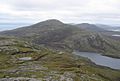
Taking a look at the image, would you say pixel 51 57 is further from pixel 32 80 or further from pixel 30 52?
pixel 32 80

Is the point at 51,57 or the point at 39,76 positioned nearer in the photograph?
the point at 39,76

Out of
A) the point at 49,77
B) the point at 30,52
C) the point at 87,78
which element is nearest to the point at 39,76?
the point at 49,77

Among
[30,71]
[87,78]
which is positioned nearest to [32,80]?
[30,71]

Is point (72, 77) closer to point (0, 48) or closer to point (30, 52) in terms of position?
point (30, 52)

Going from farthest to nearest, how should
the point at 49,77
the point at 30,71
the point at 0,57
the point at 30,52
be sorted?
the point at 30,52 → the point at 0,57 → the point at 30,71 → the point at 49,77

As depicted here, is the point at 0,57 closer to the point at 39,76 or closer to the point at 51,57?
the point at 51,57

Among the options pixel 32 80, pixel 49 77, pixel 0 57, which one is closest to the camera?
pixel 32 80

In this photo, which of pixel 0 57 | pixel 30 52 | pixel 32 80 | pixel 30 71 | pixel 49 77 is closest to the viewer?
pixel 32 80

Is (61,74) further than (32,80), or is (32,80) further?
(61,74)

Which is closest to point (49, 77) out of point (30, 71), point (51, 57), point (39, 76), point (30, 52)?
point (39, 76)
